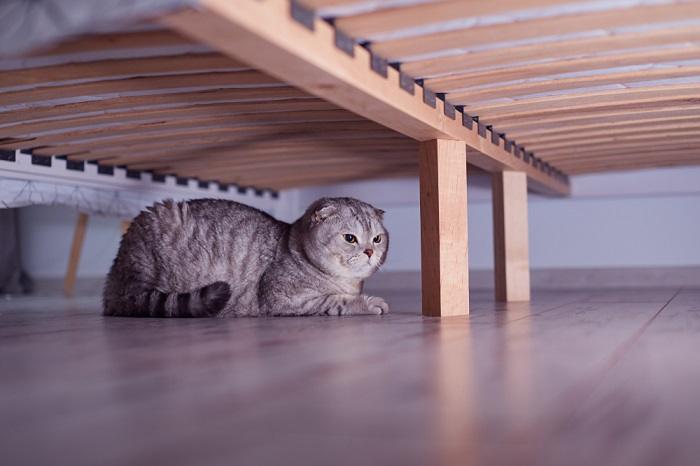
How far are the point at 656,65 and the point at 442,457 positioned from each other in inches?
73.7

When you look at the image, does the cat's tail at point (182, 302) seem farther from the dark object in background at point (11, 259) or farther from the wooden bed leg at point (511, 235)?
the dark object in background at point (11, 259)

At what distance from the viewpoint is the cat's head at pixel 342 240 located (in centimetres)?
321

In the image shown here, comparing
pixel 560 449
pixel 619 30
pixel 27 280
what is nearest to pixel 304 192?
pixel 27 280

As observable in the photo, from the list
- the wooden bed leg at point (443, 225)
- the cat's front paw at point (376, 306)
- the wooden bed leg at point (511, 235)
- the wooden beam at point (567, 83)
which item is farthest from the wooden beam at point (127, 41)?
the wooden bed leg at point (511, 235)

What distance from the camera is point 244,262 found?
3.40 metres

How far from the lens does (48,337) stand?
2.33m

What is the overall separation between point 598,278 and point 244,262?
9.65ft

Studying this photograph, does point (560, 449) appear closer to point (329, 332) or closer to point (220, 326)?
point (329, 332)

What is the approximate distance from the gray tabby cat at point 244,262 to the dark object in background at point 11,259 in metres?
3.15

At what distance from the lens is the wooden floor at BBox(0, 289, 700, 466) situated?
3.10 feet

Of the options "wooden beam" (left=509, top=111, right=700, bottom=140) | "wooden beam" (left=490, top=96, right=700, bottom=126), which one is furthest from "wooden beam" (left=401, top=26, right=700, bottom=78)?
"wooden beam" (left=509, top=111, right=700, bottom=140)

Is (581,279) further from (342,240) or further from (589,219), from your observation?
(342,240)

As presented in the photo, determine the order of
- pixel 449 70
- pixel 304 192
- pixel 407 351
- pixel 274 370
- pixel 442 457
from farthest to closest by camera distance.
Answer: pixel 304 192, pixel 449 70, pixel 407 351, pixel 274 370, pixel 442 457

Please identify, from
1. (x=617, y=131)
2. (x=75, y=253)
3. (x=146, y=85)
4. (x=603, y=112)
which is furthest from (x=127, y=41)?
(x=75, y=253)
